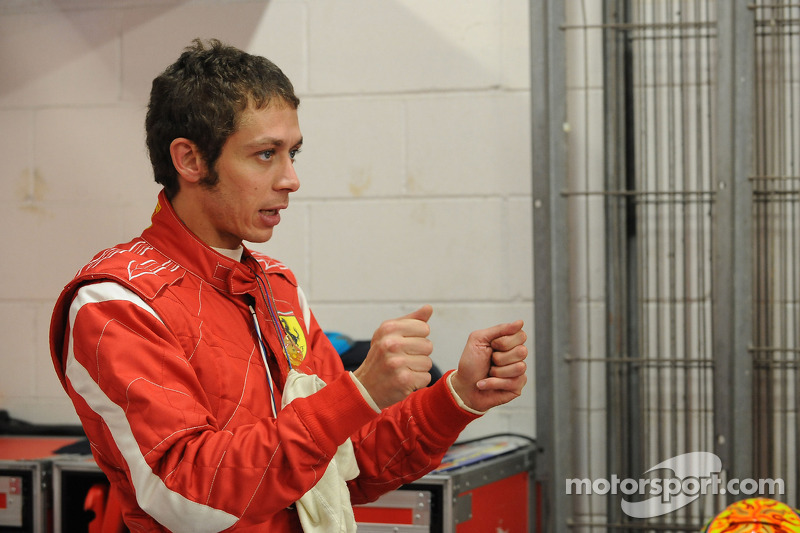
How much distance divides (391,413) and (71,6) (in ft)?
5.84

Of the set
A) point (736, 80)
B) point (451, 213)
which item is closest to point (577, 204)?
point (451, 213)

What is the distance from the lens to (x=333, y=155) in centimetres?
241

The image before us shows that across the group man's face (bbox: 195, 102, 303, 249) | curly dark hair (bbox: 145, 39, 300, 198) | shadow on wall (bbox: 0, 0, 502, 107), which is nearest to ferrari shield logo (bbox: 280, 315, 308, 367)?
man's face (bbox: 195, 102, 303, 249)

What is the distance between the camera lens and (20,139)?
2.53m

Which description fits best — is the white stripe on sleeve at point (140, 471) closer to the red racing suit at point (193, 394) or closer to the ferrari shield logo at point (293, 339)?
the red racing suit at point (193, 394)

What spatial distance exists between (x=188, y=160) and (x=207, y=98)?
10cm

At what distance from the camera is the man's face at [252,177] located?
124 cm

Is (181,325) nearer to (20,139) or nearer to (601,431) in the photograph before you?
(601,431)

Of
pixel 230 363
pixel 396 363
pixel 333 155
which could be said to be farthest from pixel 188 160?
pixel 333 155

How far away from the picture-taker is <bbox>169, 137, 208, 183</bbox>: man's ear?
125 centimetres

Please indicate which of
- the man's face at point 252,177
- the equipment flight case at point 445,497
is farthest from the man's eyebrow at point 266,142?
the equipment flight case at point 445,497

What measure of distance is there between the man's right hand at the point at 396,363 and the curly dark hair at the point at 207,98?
37 cm

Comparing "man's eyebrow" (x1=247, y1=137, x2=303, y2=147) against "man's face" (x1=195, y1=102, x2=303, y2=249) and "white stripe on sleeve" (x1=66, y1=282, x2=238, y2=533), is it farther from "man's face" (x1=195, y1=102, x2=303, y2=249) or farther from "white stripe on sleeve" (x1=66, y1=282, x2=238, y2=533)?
"white stripe on sleeve" (x1=66, y1=282, x2=238, y2=533)

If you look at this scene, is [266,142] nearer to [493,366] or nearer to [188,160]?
[188,160]
